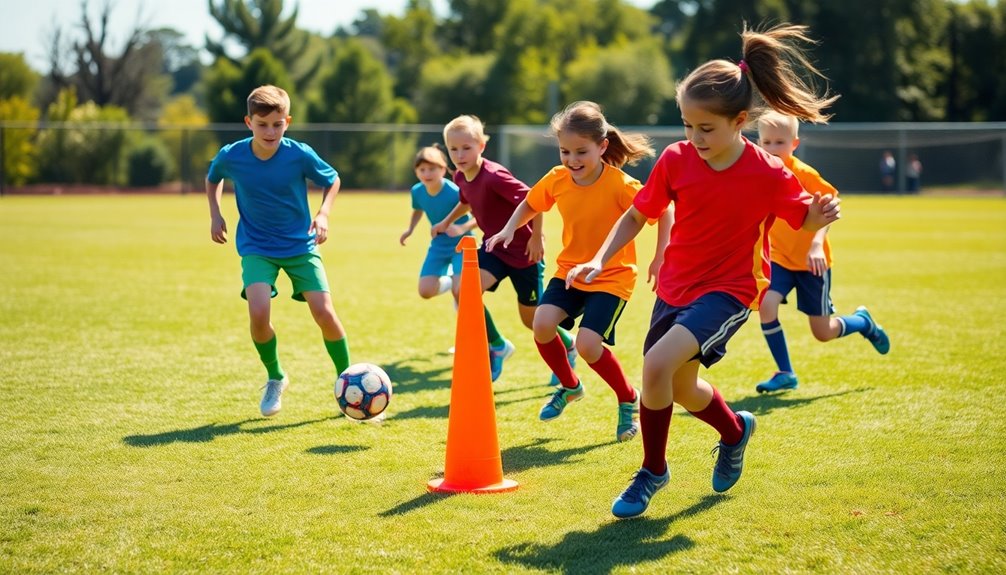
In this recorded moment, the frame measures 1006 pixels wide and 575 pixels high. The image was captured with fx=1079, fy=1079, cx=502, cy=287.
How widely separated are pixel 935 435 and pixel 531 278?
8.74 feet

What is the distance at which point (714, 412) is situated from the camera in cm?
457

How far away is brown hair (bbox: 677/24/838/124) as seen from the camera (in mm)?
4215

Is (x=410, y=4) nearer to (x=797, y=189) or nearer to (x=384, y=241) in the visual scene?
(x=384, y=241)

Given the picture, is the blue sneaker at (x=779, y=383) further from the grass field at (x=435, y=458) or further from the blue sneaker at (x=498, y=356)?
the blue sneaker at (x=498, y=356)

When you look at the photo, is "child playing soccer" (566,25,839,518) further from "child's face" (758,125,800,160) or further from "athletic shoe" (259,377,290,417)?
"athletic shoe" (259,377,290,417)

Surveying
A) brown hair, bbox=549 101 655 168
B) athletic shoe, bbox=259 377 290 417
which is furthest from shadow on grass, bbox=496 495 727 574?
athletic shoe, bbox=259 377 290 417

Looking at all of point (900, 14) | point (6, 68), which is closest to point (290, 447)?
point (900, 14)

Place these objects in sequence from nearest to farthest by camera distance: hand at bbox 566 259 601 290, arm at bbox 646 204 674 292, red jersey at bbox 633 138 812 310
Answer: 1. hand at bbox 566 259 601 290
2. red jersey at bbox 633 138 812 310
3. arm at bbox 646 204 674 292

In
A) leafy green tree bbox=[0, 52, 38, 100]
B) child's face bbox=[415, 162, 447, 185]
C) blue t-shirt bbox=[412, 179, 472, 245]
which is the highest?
leafy green tree bbox=[0, 52, 38, 100]

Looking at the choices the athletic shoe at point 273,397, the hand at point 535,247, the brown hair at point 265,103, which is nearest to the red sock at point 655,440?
the hand at point 535,247

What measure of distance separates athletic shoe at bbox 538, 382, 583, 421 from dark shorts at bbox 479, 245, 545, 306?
1.12m

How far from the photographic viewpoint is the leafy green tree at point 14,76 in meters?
56.1

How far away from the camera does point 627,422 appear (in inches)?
222

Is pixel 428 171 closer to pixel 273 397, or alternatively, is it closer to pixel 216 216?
pixel 216 216
